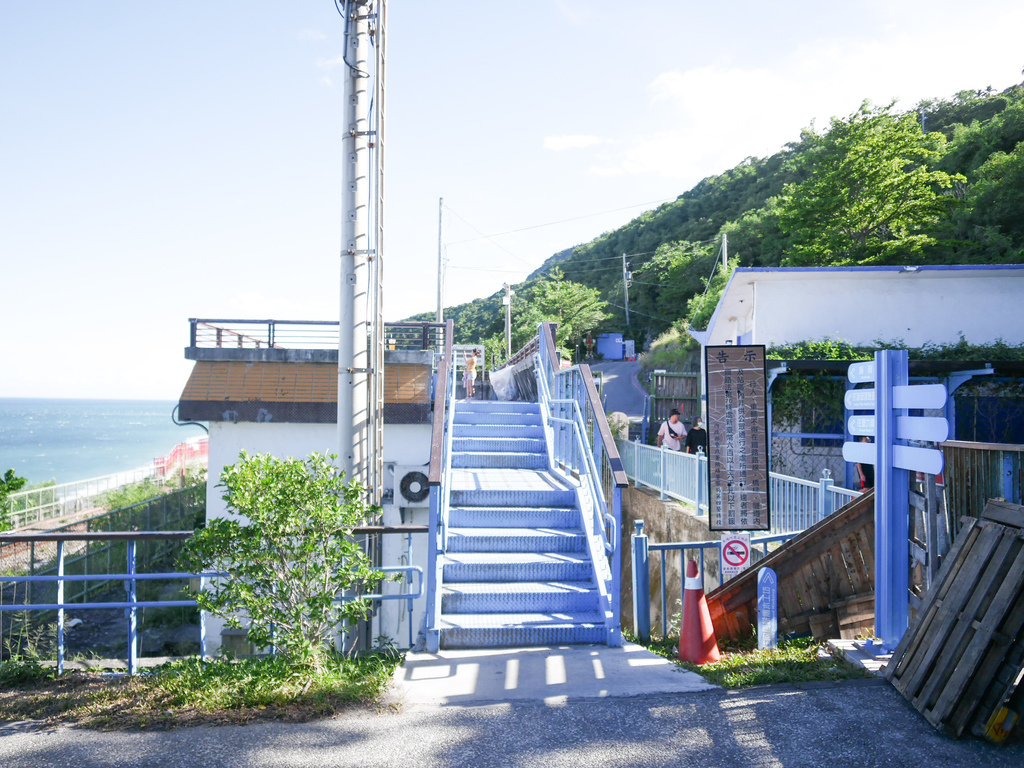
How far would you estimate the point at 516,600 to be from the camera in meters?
5.60

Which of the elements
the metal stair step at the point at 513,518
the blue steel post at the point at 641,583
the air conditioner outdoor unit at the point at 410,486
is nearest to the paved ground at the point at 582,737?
the blue steel post at the point at 641,583

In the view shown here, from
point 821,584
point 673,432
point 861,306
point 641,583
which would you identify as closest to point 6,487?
point 641,583

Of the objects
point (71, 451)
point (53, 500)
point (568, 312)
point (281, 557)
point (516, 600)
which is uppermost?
point (568, 312)

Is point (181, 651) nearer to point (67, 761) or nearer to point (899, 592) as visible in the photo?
point (67, 761)

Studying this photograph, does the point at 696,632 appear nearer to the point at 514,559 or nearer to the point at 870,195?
the point at 514,559

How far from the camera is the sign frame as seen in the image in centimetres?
551

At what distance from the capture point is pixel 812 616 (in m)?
5.29

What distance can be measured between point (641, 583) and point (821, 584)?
1.44m

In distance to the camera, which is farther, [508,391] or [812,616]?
[508,391]

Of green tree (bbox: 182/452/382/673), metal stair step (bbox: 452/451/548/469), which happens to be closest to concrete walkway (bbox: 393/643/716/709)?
green tree (bbox: 182/452/382/673)

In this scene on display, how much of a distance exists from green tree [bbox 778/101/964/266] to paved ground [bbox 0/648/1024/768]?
2607 cm

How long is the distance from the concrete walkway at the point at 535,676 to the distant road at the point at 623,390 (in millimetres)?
19650

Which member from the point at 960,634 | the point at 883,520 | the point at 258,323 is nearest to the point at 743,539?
the point at 883,520

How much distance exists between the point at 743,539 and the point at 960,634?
Result: 7.47 ft
